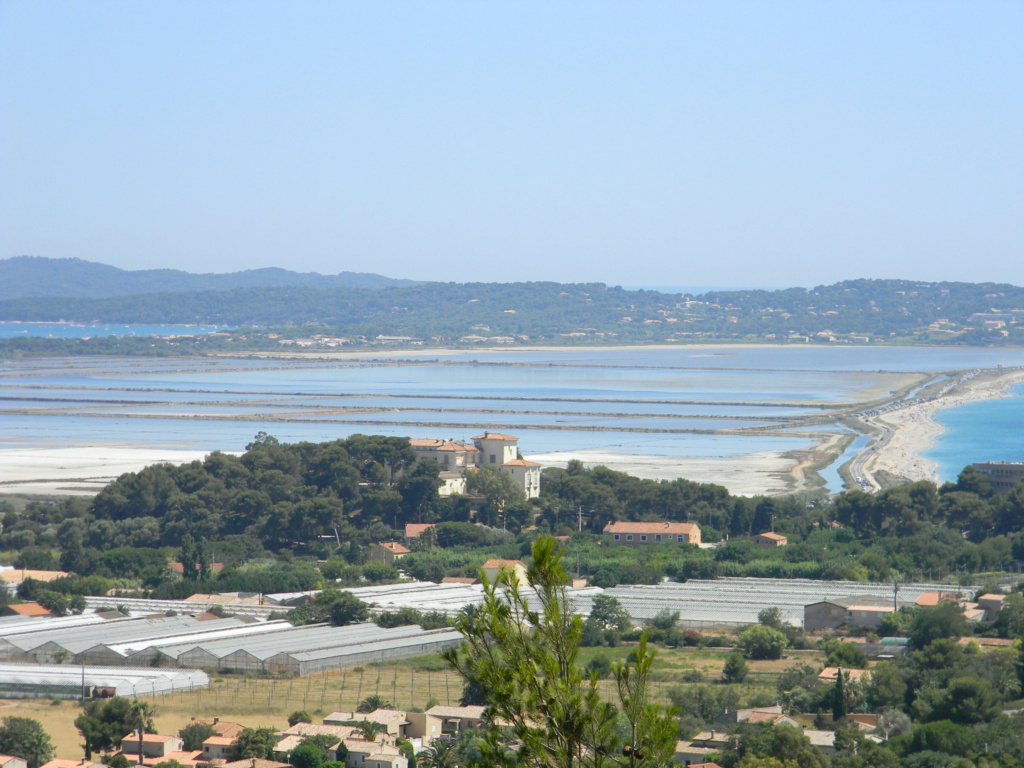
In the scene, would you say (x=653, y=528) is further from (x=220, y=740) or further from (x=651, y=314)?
(x=651, y=314)

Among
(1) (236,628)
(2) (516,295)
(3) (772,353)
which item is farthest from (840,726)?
(2) (516,295)

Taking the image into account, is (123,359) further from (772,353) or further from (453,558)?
(453,558)

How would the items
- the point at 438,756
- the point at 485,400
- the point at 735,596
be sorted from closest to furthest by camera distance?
the point at 438,756
the point at 735,596
the point at 485,400

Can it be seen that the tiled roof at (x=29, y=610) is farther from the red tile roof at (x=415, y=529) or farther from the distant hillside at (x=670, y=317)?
the distant hillside at (x=670, y=317)

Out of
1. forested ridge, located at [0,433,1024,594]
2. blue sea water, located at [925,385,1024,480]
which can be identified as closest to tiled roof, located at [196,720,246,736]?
forested ridge, located at [0,433,1024,594]

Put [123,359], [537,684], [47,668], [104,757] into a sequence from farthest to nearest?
[123,359]
[47,668]
[104,757]
[537,684]

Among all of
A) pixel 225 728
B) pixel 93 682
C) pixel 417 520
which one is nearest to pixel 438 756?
pixel 225 728

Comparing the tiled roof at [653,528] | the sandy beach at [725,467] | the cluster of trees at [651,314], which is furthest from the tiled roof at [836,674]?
the cluster of trees at [651,314]
